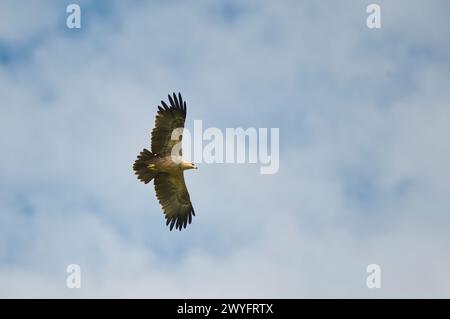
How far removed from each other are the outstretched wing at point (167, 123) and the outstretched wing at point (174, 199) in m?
1.43

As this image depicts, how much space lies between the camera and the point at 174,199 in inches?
982

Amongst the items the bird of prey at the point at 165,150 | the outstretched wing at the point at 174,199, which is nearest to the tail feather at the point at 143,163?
the bird of prey at the point at 165,150

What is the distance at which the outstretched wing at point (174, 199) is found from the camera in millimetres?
24391

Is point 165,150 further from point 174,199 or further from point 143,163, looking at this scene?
point 174,199

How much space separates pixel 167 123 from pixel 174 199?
3.14m

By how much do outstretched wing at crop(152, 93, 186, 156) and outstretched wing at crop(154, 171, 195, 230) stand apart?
1428 millimetres

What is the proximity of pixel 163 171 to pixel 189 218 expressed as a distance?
2398mm

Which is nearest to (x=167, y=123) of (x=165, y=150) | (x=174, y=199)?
(x=165, y=150)
